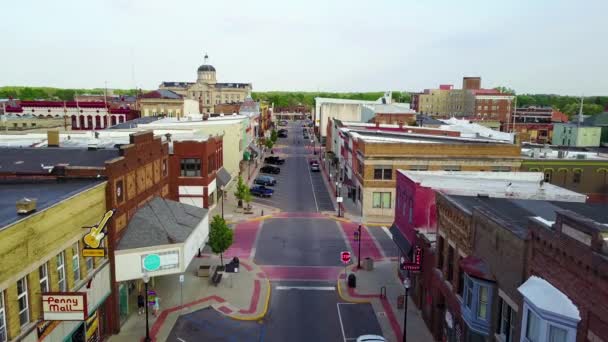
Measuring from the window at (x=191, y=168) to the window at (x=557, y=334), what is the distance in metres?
36.9

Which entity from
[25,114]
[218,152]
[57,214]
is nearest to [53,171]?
[57,214]

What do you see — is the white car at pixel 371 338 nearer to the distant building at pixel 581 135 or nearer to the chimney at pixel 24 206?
the chimney at pixel 24 206

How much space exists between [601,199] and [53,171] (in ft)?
170

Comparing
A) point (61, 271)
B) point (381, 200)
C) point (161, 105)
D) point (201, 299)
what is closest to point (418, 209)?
point (201, 299)

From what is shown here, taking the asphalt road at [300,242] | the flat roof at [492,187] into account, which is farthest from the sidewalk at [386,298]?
the flat roof at [492,187]

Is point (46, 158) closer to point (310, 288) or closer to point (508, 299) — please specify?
point (310, 288)

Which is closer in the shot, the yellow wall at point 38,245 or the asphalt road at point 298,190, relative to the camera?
the yellow wall at point 38,245

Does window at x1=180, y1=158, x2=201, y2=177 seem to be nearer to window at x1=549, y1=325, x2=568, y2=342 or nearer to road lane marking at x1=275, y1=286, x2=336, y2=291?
road lane marking at x1=275, y1=286, x2=336, y2=291

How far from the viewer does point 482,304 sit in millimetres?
20109

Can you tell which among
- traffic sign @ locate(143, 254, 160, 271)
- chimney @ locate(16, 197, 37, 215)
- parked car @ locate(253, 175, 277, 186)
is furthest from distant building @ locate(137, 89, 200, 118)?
chimney @ locate(16, 197, 37, 215)

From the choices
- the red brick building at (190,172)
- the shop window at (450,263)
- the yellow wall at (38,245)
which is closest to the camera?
the yellow wall at (38,245)

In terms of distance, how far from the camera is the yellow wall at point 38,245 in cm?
1742

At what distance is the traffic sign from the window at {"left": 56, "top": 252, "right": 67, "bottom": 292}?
197 inches

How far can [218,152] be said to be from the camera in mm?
55469
